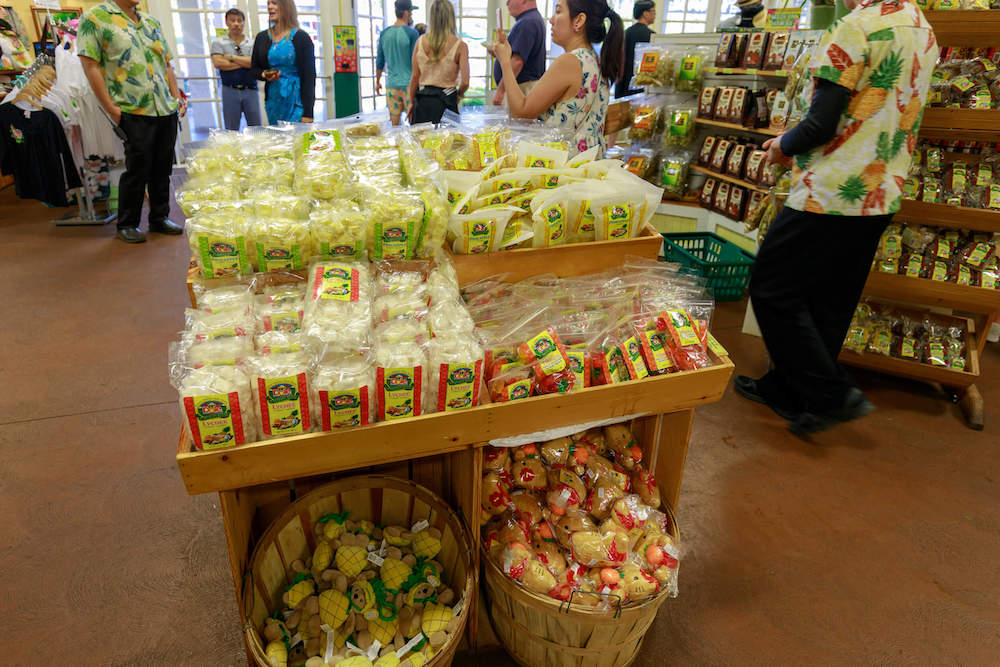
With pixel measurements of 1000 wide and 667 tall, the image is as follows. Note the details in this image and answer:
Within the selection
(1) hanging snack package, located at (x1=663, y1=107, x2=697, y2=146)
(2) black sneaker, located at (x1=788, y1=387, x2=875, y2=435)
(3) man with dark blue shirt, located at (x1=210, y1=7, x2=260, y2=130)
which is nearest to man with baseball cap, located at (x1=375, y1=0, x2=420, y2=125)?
(3) man with dark blue shirt, located at (x1=210, y1=7, x2=260, y2=130)

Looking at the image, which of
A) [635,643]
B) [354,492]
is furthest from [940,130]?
[354,492]

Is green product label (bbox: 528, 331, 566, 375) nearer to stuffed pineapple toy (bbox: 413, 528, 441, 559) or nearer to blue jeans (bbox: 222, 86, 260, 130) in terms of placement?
stuffed pineapple toy (bbox: 413, 528, 441, 559)

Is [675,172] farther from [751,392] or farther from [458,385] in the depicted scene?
[458,385]

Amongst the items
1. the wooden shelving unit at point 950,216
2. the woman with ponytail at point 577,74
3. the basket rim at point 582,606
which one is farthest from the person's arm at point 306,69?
the basket rim at point 582,606

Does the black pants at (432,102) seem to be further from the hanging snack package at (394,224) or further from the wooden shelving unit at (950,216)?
the hanging snack package at (394,224)

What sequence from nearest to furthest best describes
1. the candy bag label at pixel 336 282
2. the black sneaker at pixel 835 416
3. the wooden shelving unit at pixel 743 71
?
the candy bag label at pixel 336 282, the black sneaker at pixel 835 416, the wooden shelving unit at pixel 743 71

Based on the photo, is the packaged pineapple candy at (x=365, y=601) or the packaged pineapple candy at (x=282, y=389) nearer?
the packaged pineapple candy at (x=282, y=389)

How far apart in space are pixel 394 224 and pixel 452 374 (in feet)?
1.48

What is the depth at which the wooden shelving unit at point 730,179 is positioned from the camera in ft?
12.2

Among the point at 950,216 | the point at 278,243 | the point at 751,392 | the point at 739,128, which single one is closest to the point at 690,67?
the point at 739,128

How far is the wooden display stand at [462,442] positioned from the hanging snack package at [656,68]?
2.92m

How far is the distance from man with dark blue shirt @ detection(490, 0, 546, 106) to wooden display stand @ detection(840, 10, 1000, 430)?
211cm

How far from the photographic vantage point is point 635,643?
1.54 meters

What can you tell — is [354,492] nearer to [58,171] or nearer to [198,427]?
[198,427]
